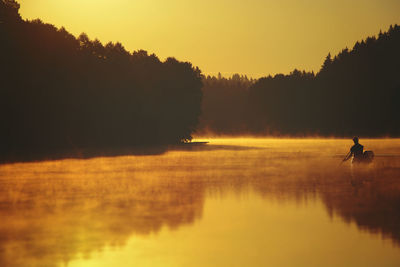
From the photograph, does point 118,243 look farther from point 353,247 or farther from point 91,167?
point 91,167

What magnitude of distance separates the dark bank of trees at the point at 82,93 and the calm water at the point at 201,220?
33.5m

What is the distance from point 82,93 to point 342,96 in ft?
342

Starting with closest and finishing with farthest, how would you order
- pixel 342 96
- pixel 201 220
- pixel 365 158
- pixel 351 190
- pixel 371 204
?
pixel 201 220 → pixel 371 204 → pixel 351 190 → pixel 365 158 → pixel 342 96

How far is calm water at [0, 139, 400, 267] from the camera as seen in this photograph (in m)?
11.2

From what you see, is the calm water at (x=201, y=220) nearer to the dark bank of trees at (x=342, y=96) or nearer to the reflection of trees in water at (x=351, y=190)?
the reflection of trees in water at (x=351, y=190)

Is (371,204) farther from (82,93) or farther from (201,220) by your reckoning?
(82,93)

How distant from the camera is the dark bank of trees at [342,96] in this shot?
156875mm

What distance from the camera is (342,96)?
556 ft

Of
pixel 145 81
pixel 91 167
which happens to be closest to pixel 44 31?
pixel 145 81

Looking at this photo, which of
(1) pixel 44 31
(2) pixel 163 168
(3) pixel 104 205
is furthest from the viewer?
(1) pixel 44 31

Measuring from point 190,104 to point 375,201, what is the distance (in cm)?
8349

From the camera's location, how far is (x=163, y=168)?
34.6 metres

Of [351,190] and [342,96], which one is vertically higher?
[342,96]

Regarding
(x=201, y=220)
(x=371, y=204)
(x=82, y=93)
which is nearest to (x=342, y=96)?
(x=82, y=93)
